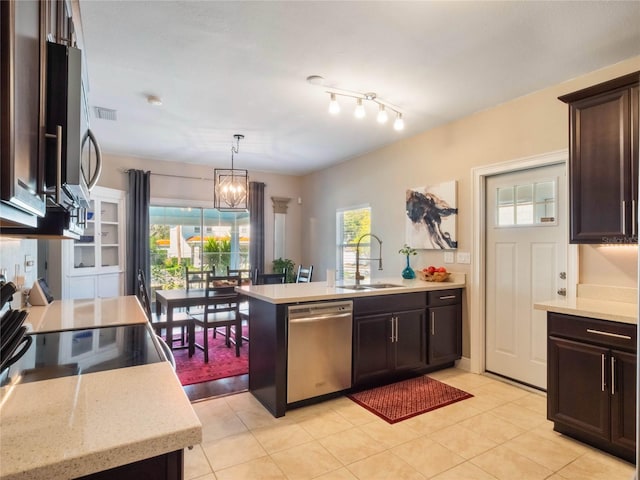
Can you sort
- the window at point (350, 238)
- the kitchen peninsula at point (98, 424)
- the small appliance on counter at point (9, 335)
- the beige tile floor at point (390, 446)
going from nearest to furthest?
1. the kitchen peninsula at point (98, 424)
2. the small appliance on counter at point (9, 335)
3. the beige tile floor at point (390, 446)
4. the window at point (350, 238)

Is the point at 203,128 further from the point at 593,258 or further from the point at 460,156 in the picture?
A: the point at 593,258

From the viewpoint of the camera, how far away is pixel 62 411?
0.90 metres

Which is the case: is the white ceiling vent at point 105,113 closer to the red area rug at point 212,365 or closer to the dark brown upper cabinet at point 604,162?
the red area rug at point 212,365

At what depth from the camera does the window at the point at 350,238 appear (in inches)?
210

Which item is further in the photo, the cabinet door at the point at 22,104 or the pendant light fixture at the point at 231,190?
the pendant light fixture at the point at 231,190

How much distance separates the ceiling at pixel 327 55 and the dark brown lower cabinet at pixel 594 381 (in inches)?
74.8

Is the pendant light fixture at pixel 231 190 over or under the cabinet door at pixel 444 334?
over

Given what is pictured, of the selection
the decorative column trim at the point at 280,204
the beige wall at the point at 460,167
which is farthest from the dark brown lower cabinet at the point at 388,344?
the decorative column trim at the point at 280,204

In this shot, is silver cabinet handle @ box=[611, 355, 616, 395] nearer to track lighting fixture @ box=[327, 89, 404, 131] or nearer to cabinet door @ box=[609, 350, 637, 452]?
cabinet door @ box=[609, 350, 637, 452]

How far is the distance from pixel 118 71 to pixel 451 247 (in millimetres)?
3537

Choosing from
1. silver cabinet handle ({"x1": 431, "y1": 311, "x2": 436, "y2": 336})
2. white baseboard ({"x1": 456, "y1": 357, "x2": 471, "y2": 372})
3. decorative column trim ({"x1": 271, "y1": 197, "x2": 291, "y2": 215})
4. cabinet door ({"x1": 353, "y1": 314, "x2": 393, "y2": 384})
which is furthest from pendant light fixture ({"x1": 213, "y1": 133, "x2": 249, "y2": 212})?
white baseboard ({"x1": 456, "y1": 357, "x2": 471, "y2": 372})

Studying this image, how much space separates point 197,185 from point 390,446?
16.5 feet

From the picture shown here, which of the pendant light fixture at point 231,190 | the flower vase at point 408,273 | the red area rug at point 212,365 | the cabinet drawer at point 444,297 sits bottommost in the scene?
the red area rug at point 212,365

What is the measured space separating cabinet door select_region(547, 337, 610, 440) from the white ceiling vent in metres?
4.46
